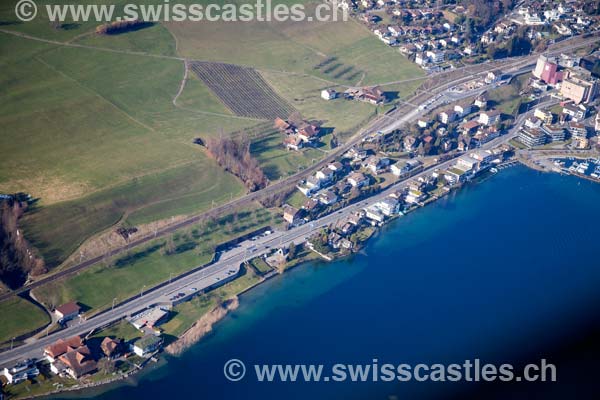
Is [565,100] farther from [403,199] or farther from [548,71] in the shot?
[403,199]

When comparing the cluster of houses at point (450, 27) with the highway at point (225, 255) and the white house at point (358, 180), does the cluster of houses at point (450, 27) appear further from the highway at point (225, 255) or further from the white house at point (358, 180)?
the white house at point (358, 180)

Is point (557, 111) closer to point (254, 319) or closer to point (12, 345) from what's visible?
point (254, 319)

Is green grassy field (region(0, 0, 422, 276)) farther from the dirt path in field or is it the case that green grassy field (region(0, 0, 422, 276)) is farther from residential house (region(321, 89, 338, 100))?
residential house (region(321, 89, 338, 100))

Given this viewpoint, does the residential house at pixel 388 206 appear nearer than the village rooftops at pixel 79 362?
No

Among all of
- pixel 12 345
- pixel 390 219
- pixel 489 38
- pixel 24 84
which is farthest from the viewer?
pixel 489 38

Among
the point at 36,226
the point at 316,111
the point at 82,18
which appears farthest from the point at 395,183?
the point at 82,18

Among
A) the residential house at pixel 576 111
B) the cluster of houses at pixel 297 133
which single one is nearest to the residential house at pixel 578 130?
the residential house at pixel 576 111
